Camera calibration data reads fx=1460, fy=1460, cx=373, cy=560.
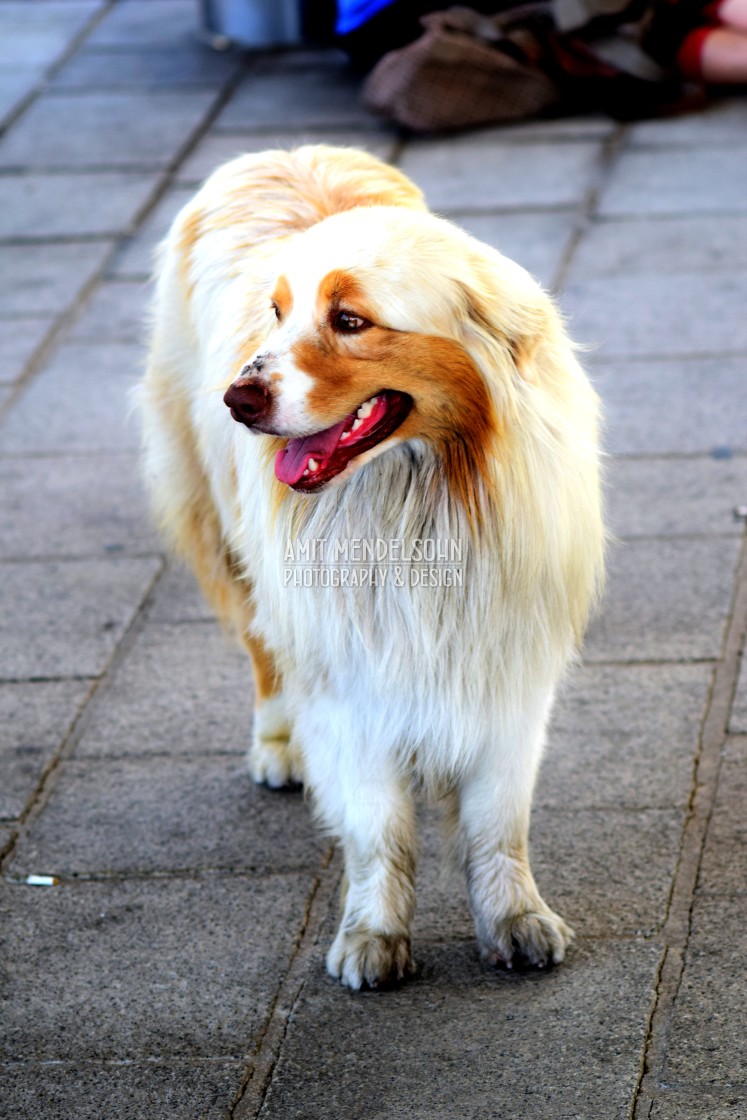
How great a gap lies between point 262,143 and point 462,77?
1.22 metres

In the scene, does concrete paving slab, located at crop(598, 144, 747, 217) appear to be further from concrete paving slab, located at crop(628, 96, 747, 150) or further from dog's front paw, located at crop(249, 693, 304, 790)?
dog's front paw, located at crop(249, 693, 304, 790)

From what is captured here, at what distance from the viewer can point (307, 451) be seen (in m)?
2.87

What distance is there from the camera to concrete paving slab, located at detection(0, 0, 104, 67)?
10.7 meters

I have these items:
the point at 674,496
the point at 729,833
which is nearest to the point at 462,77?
the point at 674,496

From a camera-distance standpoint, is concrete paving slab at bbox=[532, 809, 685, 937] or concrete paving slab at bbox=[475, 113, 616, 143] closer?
concrete paving slab at bbox=[532, 809, 685, 937]

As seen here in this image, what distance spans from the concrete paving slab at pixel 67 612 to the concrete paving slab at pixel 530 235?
2.67 m

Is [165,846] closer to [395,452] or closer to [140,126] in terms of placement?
[395,452]

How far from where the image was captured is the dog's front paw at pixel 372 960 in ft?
10.6

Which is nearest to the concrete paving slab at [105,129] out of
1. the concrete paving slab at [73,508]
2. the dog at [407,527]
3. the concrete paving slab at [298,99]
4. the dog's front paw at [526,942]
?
the concrete paving slab at [298,99]

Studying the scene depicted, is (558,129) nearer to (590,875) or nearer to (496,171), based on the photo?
(496,171)

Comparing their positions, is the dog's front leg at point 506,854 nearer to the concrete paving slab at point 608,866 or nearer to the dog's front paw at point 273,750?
the concrete paving slab at point 608,866

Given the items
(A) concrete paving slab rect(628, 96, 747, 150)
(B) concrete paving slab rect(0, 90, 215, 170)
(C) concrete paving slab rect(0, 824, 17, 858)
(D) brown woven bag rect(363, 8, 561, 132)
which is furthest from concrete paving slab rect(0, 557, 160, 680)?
(A) concrete paving slab rect(628, 96, 747, 150)

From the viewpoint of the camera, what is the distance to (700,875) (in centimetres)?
349

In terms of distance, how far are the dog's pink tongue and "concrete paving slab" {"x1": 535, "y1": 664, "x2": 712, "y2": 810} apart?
139 cm
